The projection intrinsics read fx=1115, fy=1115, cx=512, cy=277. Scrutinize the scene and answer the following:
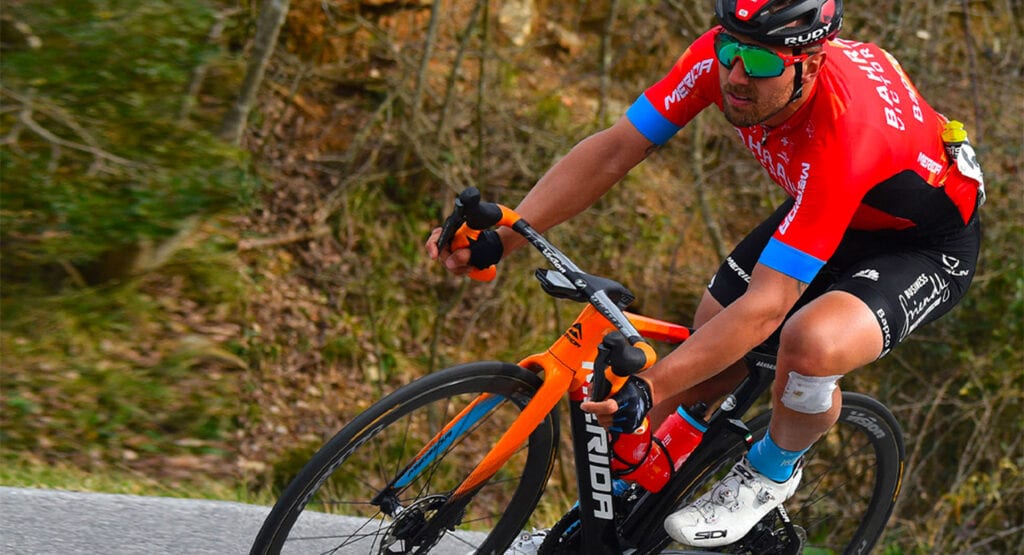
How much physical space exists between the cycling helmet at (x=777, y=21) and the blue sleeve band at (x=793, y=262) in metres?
0.55

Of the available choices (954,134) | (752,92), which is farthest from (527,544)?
(954,134)

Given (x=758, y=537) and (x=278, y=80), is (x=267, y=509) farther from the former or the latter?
(x=278, y=80)

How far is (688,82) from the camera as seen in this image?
347cm

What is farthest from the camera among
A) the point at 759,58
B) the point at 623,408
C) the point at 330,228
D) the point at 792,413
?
the point at 330,228

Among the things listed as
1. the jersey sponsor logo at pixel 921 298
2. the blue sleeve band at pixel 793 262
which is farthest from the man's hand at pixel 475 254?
the jersey sponsor logo at pixel 921 298

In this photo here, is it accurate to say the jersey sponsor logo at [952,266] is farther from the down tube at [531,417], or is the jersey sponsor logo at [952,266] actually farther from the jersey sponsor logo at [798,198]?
the down tube at [531,417]

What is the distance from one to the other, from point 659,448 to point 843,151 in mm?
1130

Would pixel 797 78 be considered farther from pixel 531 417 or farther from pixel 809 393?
pixel 531 417

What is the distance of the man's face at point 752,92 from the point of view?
10.00 ft

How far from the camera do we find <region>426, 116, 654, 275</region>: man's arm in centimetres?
355

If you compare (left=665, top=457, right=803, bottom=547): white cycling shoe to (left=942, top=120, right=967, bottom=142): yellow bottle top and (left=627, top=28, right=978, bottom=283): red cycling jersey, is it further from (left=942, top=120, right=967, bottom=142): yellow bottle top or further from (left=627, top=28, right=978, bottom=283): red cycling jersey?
(left=942, top=120, right=967, bottom=142): yellow bottle top

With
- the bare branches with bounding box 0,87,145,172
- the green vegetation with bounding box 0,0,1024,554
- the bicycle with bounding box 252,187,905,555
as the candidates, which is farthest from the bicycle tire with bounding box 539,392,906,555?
the bare branches with bounding box 0,87,145,172

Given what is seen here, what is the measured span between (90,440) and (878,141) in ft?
17.6

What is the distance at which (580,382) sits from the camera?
3266mm
